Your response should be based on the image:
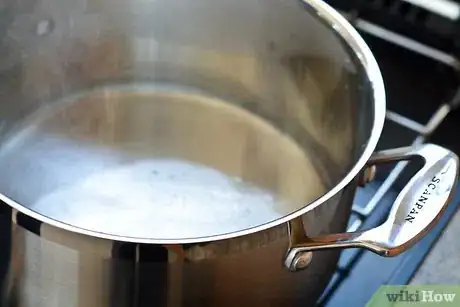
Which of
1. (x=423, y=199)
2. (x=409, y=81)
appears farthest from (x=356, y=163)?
(x=409, y=81)

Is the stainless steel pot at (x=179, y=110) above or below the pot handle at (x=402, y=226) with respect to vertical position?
above

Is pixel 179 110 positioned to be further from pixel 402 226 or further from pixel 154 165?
pixel 402 226

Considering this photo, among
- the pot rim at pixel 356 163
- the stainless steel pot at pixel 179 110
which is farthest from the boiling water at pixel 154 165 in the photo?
the pot rim at pixel 356 163

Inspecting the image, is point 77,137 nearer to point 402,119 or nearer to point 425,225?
point 402,119

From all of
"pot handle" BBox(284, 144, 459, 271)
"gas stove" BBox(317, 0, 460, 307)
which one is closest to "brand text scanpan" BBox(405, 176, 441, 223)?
"pot handle" BBox(284, 144, 459, 271)

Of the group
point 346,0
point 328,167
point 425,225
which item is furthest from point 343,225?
point 346,0

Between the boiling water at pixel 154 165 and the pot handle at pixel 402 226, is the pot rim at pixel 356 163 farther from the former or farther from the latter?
the boiling water at pixel 154 165
